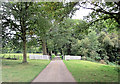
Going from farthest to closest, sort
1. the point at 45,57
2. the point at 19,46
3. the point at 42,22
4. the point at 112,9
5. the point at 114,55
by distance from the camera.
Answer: the point at 45,57 < the point at 19,46 < the point at 42,22 < the point at 112,9 < the point at 114,55

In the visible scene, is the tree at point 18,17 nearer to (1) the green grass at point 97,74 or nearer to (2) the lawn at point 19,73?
(2) the lawn at point 19,73

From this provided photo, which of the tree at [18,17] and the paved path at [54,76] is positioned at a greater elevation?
the tree at [18,17]

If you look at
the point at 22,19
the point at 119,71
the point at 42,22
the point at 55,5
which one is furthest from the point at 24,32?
the point at 119,71

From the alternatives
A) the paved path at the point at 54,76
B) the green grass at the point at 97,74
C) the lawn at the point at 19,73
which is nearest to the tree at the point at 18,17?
the lawn at the point at 19,73

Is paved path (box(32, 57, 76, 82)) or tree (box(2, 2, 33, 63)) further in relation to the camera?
tree (box(2, 2, 33, 63))

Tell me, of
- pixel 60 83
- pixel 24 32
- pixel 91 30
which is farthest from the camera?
pixel 24 32

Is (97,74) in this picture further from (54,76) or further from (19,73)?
(19,73)

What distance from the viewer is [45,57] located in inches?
808

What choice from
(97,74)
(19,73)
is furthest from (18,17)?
(97,74)

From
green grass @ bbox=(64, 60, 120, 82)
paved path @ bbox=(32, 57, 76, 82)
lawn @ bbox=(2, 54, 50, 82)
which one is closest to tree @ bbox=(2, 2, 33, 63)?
lawn @ bbox=(2, 54, 50, 82)

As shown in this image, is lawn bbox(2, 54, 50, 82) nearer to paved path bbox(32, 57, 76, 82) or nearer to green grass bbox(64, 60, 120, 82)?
paved path bbox(32, 57, 76, 82)

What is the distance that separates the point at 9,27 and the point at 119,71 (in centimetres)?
1039

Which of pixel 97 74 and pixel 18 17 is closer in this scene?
pixel 97 74

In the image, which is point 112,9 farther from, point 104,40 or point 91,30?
point 104,40
